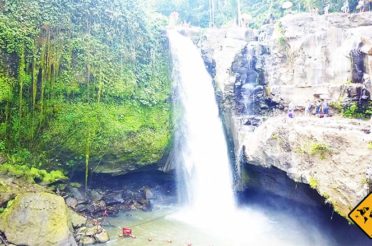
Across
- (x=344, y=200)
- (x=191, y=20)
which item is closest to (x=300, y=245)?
(x=344, y=200)

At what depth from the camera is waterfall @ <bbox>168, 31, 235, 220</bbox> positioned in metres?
15.3

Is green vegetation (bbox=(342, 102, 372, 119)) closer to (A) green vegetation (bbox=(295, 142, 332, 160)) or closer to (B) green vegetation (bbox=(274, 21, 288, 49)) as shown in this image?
(A) green vegetation (bbox=(295, 142, 332, 160))

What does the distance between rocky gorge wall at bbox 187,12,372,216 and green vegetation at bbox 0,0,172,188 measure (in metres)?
3.33

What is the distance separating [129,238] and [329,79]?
1115cm

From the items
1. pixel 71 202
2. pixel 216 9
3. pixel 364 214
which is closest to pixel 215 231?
pixel 71 202

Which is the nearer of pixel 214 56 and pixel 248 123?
pixel 248 123

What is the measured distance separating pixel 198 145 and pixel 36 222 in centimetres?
779

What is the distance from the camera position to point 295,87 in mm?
16203

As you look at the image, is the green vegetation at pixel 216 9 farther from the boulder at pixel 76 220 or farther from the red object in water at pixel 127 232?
the boulder at pixel 76 220

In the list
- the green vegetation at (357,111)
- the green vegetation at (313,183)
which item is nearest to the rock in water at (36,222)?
the green vegetation at (313,183)

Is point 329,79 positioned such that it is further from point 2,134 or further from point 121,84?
point 2,134

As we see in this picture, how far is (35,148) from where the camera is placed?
12.8 meters

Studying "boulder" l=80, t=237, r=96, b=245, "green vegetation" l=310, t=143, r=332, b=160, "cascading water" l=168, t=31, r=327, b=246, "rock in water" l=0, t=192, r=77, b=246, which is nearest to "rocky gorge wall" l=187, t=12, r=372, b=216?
"green vegetation" l=310, t=143, r=332, b=160

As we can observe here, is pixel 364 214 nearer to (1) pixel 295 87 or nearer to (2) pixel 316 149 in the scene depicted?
(2) pixel 316 149
